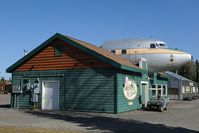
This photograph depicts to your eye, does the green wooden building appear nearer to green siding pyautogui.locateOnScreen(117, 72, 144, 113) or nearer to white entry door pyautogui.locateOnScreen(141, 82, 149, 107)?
green siding pyautogui.locateOnScreen(117, 72, 144, 113)

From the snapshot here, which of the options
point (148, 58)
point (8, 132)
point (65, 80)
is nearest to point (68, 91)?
point (65, 80)

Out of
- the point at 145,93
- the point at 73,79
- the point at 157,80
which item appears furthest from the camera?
the point at 157,80

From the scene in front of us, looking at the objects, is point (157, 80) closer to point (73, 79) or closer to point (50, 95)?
point (73, 79)

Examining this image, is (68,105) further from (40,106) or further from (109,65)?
(109,65)

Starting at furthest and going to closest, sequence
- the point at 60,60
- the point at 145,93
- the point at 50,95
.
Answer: the point at 145,93 → the point at 50,95 → the point at 60,60

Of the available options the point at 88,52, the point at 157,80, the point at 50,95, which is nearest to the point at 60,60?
the point at 88,52

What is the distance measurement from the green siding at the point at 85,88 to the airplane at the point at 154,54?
20.3ft

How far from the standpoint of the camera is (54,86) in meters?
23.7

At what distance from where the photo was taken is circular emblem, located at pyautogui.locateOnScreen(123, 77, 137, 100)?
75.0ft

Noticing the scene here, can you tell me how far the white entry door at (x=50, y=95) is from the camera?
2356cm

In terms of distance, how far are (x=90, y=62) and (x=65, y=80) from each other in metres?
2.36

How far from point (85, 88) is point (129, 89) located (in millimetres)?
3393

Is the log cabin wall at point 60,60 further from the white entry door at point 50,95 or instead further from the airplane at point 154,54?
the airplane at point 154,54

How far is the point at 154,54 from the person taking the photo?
89.4ft
